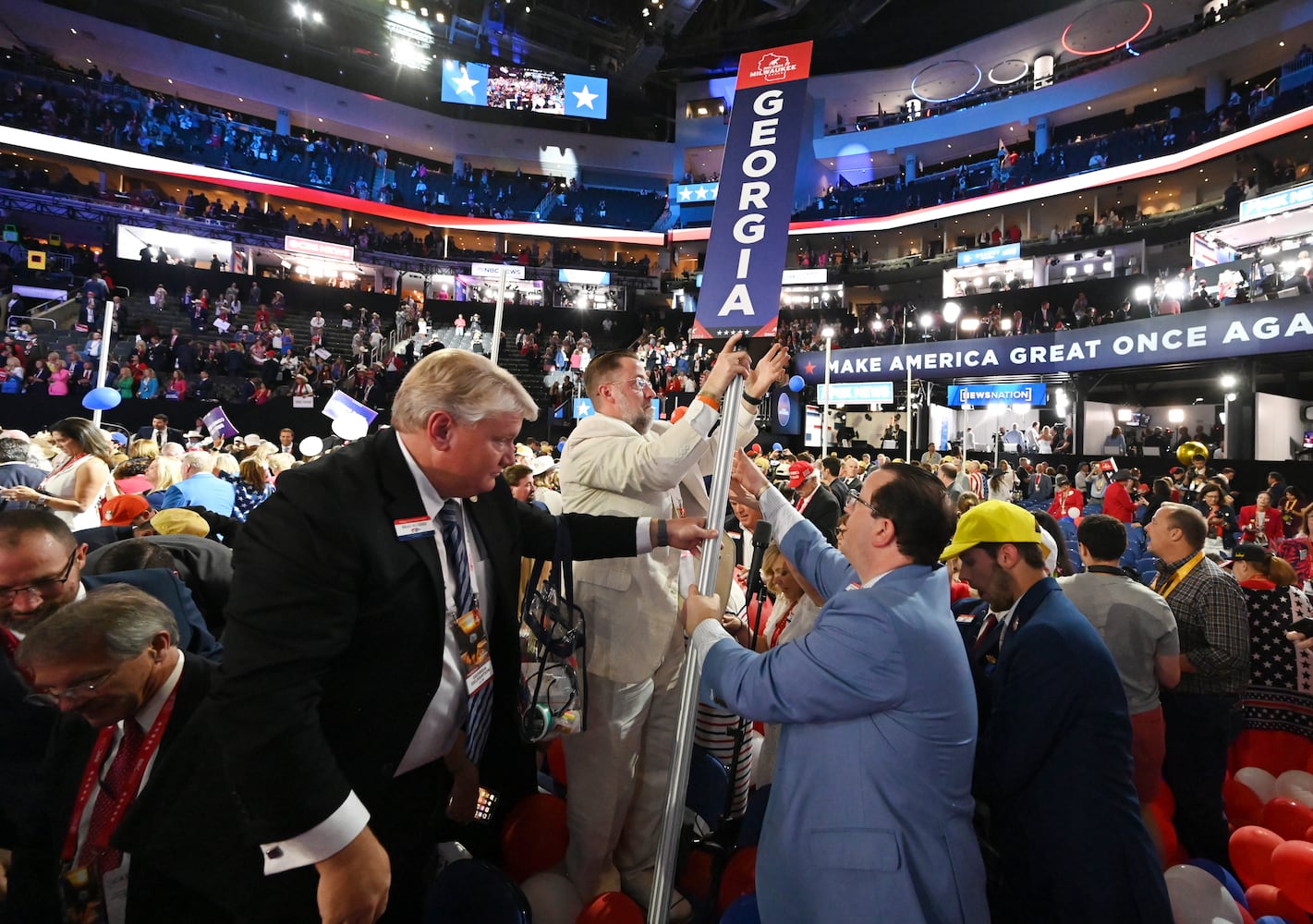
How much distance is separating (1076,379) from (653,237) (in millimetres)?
21432

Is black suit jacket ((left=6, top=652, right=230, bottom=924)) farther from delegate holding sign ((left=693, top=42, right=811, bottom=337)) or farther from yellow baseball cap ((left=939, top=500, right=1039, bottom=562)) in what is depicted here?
yellow baseball cap ((left=939, top=500, right=1039, bottom=562))

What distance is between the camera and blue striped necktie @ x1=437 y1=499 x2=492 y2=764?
1.69 metres

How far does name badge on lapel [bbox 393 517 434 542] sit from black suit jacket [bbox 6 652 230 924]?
2.73 ft

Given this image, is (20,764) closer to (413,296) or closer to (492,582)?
(492,582)

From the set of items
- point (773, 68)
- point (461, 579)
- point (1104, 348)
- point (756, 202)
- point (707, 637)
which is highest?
point (1104, 348)

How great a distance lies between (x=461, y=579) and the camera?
5.57ft

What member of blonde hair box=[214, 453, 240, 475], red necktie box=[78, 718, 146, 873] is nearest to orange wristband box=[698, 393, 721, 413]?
red necktie box=[78, 718, 146, 873]

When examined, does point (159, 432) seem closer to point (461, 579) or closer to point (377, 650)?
point (461, 579)

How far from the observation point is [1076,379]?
1870 cm

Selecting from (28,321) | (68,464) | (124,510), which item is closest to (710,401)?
(124,510)

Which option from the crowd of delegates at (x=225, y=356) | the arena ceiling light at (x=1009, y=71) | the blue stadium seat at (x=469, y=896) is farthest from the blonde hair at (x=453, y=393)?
the arena ceiling light at (x=1009, y=71)

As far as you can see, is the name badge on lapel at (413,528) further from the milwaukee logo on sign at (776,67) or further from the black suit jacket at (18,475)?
the black suit jacket at (18,475)

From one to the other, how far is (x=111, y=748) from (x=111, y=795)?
12 cm

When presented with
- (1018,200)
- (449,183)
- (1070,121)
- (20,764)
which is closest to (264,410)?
(20,764)
